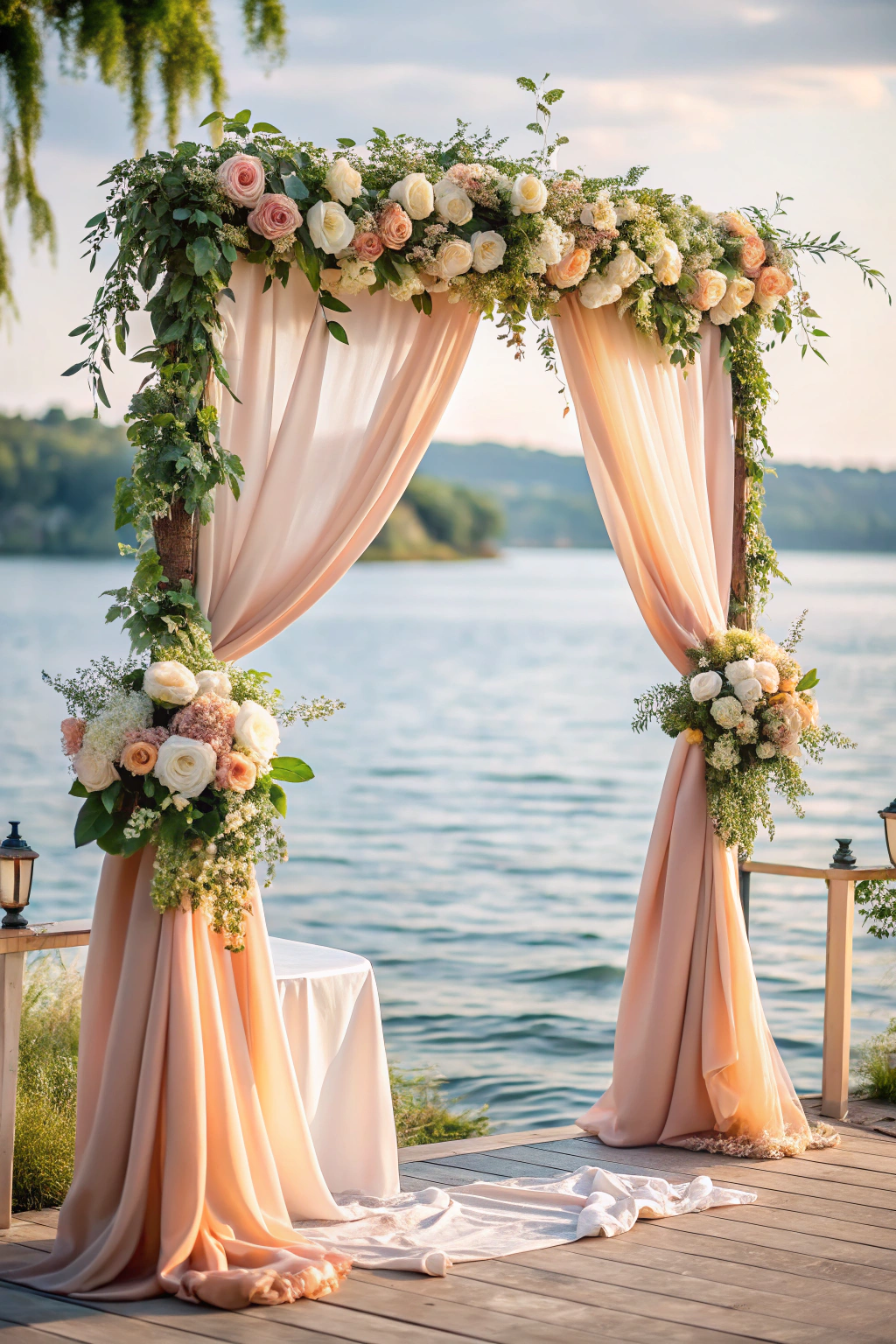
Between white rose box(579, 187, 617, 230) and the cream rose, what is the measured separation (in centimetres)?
96

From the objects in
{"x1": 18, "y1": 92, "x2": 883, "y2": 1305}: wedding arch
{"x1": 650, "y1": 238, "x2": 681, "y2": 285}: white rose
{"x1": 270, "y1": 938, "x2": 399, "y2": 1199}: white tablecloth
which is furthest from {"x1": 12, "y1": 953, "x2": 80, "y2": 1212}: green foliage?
{"x1": 650, "y1": 238, "x2": 681, "y2": 285}: white rose

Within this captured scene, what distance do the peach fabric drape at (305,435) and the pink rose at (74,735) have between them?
0.41 metres

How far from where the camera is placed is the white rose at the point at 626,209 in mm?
4055

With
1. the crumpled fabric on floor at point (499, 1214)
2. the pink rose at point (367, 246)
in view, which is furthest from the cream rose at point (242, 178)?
the crumpled fabric on floor at point (499, 1214)

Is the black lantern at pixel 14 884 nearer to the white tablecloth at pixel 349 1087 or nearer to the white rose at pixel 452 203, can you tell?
the white tablecloth at pixel 349 1087

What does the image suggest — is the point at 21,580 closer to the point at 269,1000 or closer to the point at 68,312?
the point at 68,312

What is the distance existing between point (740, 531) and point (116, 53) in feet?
10.6

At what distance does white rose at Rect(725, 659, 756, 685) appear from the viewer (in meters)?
4.20

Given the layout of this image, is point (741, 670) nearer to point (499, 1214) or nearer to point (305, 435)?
point (305, 435)

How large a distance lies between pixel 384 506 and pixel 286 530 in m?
0.30

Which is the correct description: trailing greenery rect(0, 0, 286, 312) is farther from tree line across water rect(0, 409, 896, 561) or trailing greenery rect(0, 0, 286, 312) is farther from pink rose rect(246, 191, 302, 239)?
tree line across water rect(0, 409, 896, 561)

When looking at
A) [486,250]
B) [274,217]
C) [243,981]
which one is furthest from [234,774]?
[486,250]

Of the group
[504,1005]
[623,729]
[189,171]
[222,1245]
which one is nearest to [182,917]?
[222,1245]

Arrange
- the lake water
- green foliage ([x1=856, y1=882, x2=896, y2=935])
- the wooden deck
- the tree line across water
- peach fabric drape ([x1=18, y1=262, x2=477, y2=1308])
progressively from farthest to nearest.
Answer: the tree line across water < the lake water < green foliage ([x1=856, y1=882, x2=896, y2=935]) < peach fabric drape ([x1=18, y1=262, x2=477, y2=1308]) < the wooden deck
